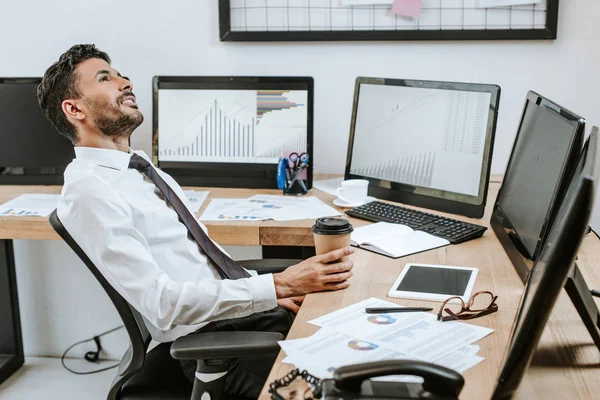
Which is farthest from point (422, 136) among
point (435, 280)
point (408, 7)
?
point (435, 280)

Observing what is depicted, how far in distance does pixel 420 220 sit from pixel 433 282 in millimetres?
505

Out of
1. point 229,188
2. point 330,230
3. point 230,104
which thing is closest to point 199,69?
point 230,104

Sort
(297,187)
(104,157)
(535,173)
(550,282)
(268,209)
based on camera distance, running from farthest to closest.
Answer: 1. (297,187)
2. (268,209)
3. (104,157)
4. (535,173)
5. (550,282)

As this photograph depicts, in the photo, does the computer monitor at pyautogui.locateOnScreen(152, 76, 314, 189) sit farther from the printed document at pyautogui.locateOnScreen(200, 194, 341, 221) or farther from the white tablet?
the white tablet

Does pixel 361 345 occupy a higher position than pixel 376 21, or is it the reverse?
pixel 376 21

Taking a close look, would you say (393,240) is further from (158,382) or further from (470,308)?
(158,382)

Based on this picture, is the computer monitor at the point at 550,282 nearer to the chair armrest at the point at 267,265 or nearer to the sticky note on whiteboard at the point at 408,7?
the chair armrest at the point at 267,265

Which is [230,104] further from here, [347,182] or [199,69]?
[347,182]

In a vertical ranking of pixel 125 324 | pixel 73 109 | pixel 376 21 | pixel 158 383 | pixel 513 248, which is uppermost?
pixel 376 21

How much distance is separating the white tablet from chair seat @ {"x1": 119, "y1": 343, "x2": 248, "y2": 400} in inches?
16.7

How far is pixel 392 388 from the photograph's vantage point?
97cm

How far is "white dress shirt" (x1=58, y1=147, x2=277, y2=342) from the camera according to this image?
4.91 ft

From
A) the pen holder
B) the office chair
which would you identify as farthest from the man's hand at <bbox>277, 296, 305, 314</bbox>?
the pen holder

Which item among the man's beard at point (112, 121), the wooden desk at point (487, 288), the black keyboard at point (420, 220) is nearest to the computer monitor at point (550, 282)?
the wooden desk at point (487, 288)
